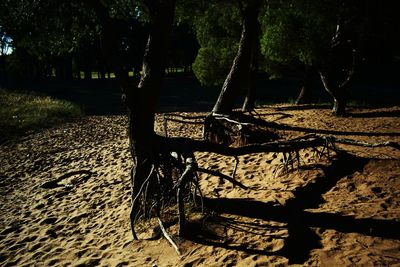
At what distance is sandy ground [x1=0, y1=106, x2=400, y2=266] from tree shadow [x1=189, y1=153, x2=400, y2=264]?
19mm

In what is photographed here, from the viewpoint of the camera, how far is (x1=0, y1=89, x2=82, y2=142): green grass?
20688 mm

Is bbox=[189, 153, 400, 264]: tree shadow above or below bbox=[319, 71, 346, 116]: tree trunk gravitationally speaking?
below

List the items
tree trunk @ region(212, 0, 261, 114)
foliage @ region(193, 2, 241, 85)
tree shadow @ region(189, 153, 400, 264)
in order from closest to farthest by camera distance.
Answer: tree shadow @ region(189, 153, 400, 264) → tree trunk @ region(212, 0, 261, 114) → foliage @ region(193, 2, 241, 85)

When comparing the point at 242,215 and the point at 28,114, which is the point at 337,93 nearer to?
the point at 242,215

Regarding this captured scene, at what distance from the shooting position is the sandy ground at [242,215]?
5.06 metres

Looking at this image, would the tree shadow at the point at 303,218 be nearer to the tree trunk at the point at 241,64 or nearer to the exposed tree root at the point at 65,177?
the exposed tree root at the point at 65,177

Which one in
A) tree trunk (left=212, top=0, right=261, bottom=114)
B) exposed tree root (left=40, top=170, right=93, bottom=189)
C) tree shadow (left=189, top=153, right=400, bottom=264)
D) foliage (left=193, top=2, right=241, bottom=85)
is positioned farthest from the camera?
foliage (left=193, top=2, right=241, bottom=85)

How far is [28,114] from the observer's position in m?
24.5

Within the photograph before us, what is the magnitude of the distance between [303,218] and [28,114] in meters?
24.7

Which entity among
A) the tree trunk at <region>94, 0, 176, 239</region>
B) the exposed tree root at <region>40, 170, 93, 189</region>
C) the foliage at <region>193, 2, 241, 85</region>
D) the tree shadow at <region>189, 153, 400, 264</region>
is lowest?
the exposed tree root at <region>40, 170, 93, 189</region>

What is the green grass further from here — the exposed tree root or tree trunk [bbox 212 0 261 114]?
tree trunk [bbox 212 0 261 114]

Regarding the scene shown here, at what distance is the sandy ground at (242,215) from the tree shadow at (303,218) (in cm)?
2

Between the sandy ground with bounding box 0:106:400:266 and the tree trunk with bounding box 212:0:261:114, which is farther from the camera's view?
the tree trunk with bounding box 212:0:261:114

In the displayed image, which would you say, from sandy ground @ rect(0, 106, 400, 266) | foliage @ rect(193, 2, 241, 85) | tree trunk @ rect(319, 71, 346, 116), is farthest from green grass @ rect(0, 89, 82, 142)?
tree trunk @ rect(319, 71, 346, 116)
